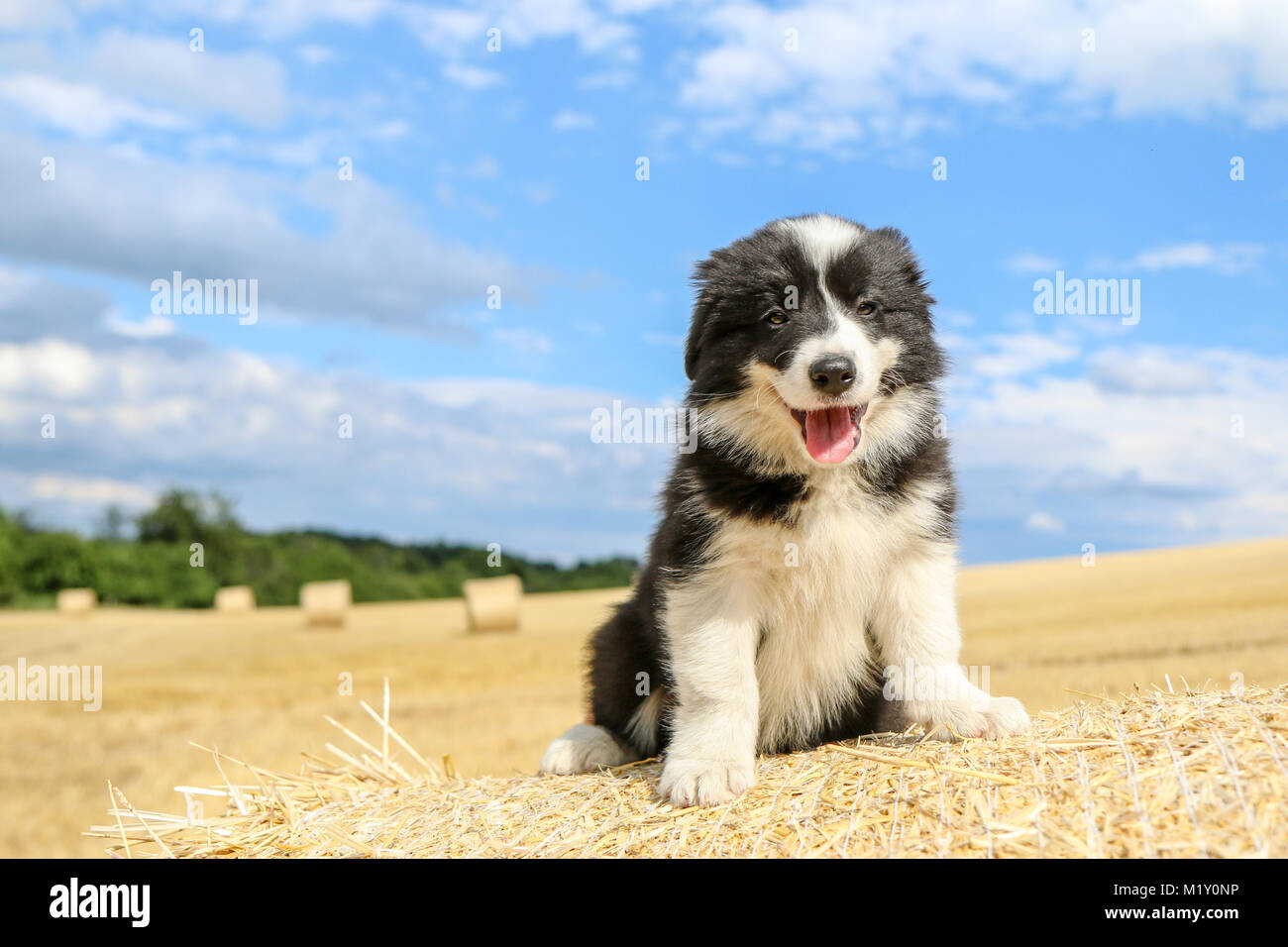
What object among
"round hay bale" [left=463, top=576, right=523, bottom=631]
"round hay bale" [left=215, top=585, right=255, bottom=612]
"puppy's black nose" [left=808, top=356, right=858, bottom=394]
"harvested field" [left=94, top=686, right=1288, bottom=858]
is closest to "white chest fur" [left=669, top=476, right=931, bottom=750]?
"harvested field" [left=94, top=686, right=1288, bottom=858]

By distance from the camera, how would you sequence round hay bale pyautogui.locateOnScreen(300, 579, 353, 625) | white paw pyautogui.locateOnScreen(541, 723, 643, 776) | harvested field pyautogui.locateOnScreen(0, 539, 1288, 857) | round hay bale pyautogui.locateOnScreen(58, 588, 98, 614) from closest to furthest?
1. white paw pyautogui.locateOnScreen(541, 723, 643, 776)
2. harvested field pyautogui.locateOnScreen(0, 539, 1288, 857)
3. round hay bale pyautogui.locateOnScreen(300, 579, 353, 625)
4. round hay bale pyautogui.locateOnScreen(58, 588, 98, 614)

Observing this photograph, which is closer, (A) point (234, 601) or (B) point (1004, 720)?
(B) point (1004, 720)

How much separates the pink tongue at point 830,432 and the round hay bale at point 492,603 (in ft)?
49.9

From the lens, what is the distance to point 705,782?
330 centimetres

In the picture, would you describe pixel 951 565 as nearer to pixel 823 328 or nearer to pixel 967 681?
pixel 967 681

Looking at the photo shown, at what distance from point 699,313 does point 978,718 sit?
1801mm

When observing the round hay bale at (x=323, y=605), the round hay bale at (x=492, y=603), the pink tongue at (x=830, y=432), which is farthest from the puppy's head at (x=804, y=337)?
the round hay bale at (x=323, y=605)

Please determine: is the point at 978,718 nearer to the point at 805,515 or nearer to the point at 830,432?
the point at 805,515

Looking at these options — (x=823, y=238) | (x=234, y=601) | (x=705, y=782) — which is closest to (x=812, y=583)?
(x=705, y=782)

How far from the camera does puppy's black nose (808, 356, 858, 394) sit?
10.3 ft

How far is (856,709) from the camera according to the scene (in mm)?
3881

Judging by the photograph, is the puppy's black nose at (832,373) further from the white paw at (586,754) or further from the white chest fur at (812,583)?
the white paw at (586,754)

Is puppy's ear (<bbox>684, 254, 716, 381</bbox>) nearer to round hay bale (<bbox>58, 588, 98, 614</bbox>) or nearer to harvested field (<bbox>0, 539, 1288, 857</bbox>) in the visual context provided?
harvested field (<bbox>0, 539, 1288, 857</bbox>)
